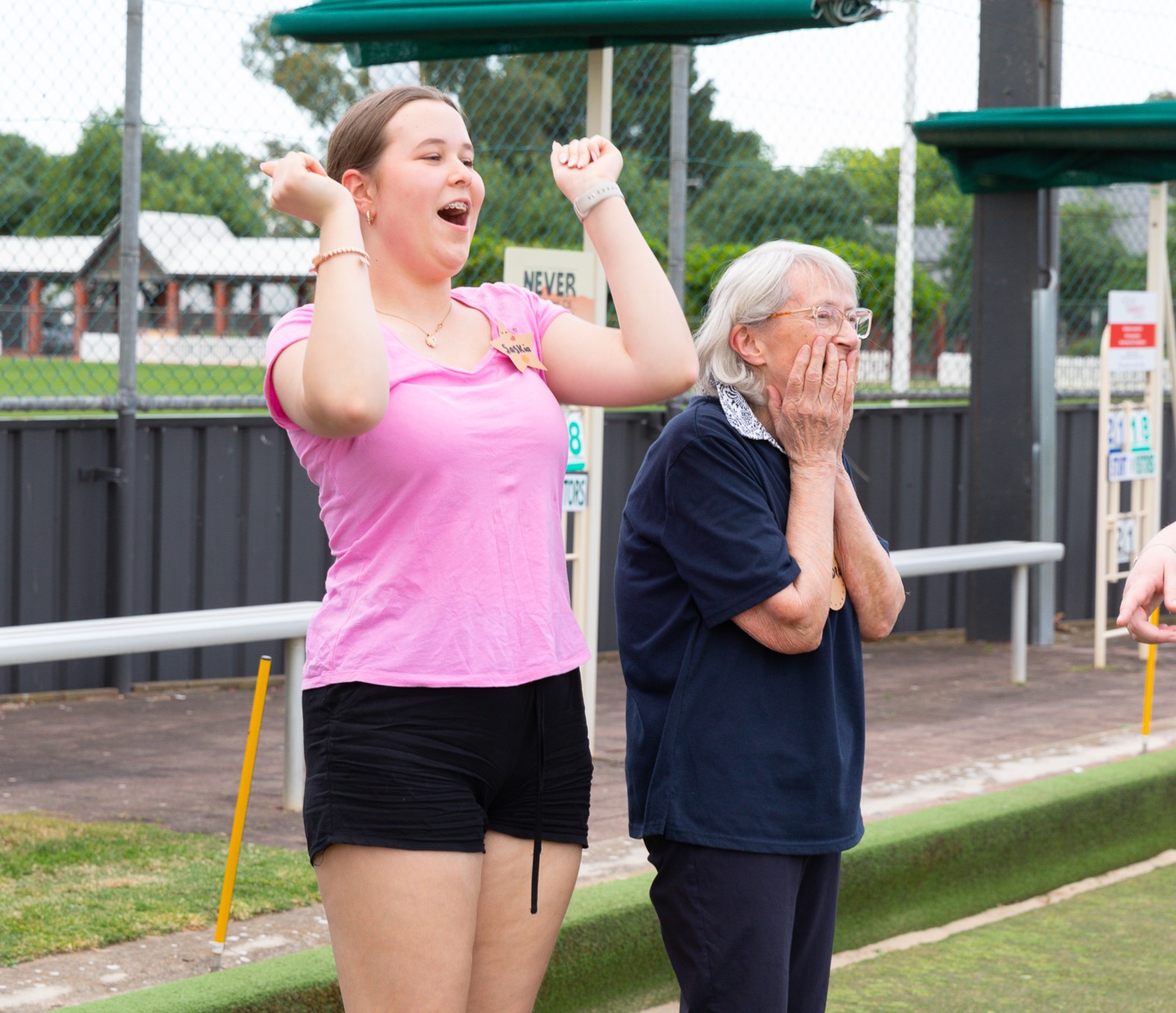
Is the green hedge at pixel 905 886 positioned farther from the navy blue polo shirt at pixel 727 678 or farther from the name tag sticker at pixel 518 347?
the name tag sticker at pixel 518 347

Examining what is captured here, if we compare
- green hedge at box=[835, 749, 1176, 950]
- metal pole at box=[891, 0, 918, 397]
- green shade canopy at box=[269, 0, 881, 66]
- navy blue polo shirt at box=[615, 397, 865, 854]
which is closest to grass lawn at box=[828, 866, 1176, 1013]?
green hedge at box=[835, 749, 1176, 950]

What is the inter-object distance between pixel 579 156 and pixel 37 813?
3435mm

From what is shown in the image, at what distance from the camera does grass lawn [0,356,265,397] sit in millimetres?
6480

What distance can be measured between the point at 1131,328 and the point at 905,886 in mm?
5280

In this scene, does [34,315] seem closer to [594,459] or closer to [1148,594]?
[594,459]

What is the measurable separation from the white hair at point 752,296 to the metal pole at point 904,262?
703 centimetres

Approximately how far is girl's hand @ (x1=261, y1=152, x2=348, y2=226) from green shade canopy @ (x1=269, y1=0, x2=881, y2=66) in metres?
2.81

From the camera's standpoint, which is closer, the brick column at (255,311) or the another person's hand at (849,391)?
the another person's hand at (849,391)

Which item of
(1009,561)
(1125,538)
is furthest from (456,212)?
(1125,538)

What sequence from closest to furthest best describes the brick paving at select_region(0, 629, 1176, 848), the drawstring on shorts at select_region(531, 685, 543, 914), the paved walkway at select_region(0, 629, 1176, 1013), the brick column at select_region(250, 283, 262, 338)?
the drawstring on shorts at select_region(531, 685, 543, 914)
the paved walkway at select_region(0, 629, 1176, 1013)
the brick paving at select_region(0, 629, 1176, 848)
the brick column at select_region(250, 283, 262, 338)

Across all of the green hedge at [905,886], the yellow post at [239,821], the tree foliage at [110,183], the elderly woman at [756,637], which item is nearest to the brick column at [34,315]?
the tree foliage at [110,183]

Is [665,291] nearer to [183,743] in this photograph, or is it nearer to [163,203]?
[183,743]

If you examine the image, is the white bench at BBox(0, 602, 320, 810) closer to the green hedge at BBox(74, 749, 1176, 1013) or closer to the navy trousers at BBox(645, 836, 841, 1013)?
the green hedge at BBox(74, 749, 1176, 1013)

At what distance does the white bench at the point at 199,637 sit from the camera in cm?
462
